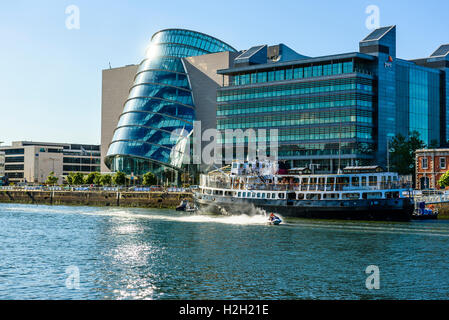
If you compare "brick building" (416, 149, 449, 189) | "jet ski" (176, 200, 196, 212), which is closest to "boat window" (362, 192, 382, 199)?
"brick building" (416, 149, 449, 189)

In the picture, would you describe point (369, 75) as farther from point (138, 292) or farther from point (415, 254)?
point (138, 292)

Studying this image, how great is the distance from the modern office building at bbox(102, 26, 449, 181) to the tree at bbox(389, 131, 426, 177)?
2.19m

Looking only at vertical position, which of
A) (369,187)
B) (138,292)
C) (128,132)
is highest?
(128,132)

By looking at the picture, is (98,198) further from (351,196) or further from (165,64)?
(351,196)

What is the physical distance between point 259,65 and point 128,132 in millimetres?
42330

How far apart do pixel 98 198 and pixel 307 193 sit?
70266 millimetres

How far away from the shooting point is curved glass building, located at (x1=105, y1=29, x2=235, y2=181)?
163 m

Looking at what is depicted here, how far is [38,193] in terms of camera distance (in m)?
164

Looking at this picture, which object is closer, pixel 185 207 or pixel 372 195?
pixel 372 195

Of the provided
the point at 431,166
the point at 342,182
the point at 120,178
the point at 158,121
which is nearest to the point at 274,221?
the point at 342,182

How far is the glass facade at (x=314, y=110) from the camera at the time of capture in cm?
13200

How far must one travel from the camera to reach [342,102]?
132625 millimetres

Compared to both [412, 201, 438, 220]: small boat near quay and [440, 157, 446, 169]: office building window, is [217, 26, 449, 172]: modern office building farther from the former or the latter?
[412, 201, 438, 220]: small boat near quay

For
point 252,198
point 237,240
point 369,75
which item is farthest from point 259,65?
point 237,240
